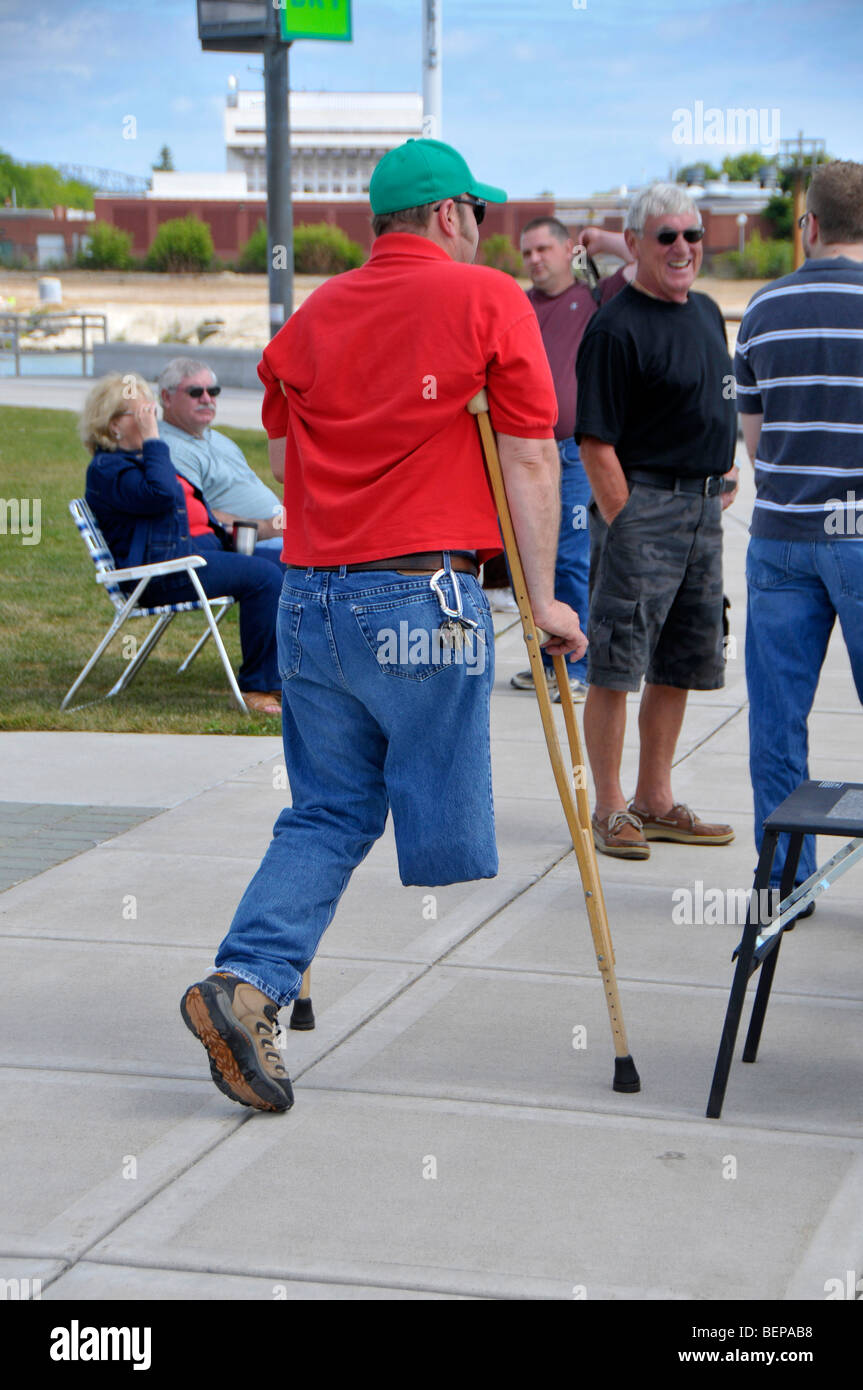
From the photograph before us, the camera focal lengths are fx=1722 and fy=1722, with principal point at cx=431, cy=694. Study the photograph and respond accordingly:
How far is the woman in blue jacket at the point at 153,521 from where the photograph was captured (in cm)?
775

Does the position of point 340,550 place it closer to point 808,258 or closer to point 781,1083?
point 781,1083

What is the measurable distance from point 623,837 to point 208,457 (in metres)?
3.71

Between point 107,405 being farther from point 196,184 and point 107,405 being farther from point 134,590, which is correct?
point 196,184

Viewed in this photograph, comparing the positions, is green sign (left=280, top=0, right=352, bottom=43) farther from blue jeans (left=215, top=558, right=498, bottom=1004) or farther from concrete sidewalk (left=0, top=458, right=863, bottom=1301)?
blue jeans (left=215, top=558, right=498, bottom=1004)

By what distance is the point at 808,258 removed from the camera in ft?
15.9

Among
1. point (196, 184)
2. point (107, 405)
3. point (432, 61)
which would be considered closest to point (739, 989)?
point (107, 405)

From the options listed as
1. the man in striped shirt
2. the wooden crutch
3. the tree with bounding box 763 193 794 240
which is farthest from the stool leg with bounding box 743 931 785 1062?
the tree with bounding box 763 193 794 240

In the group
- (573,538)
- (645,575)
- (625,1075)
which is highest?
(645,575)

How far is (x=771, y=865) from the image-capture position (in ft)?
12.5

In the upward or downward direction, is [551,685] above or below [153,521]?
below

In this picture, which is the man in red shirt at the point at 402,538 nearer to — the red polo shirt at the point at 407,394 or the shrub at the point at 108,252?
the red polo shirt at the point at 407,394
